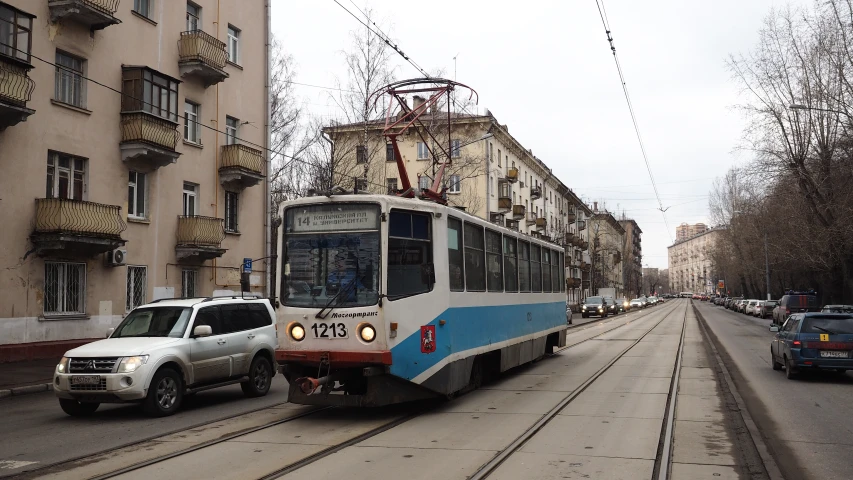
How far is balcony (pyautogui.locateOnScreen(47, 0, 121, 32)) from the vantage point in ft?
64.7

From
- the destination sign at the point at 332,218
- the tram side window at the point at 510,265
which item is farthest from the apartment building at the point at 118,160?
the tram side window at the point at 510,265

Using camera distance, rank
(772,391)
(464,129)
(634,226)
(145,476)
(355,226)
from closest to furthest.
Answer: (145,476)
(355,226)
(772,391)
(464,129)
(634,226)

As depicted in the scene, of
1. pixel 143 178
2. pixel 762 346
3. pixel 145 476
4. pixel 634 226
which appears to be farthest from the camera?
pixel 634 226

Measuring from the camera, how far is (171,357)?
10.8 meters

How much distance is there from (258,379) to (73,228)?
31.3 ft

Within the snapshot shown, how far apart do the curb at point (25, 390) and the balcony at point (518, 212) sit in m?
48.4

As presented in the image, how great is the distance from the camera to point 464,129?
51281 millimetres

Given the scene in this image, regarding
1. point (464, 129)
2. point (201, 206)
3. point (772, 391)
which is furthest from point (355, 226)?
point (464, 129)

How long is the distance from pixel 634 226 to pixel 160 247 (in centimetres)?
17803

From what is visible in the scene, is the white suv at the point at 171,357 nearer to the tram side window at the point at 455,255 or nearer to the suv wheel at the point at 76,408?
the suv wheel at the point at 76,408

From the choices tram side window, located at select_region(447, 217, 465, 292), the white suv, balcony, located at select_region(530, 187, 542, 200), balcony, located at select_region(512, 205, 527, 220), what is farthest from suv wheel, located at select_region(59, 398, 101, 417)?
balcony, located at select_region(530, 187, 542, 200)

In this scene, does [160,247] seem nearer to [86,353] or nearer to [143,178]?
[143,178]

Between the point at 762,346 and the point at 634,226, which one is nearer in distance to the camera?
the point at 762,346

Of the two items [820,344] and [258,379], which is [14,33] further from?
[820,344]
